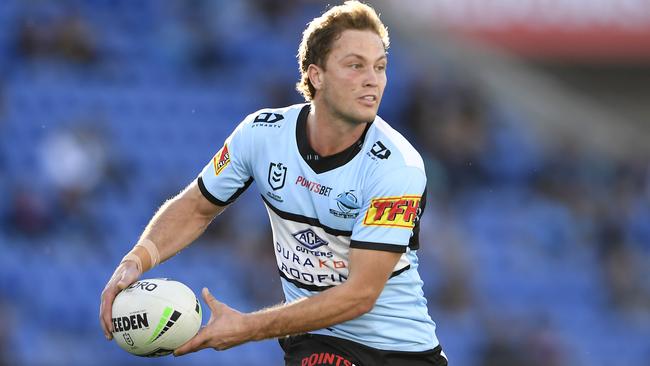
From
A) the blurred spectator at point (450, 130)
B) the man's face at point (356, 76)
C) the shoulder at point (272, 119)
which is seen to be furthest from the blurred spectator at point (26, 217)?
the man's face at point (356, 76)

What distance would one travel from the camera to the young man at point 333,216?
5.77m

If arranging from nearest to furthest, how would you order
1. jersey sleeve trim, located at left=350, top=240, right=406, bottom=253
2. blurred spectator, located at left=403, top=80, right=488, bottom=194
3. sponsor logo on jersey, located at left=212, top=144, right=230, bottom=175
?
jersey sleeve trim, located at left=350, top=240, right=406, bottom=253 < sponsor logo on jersey, located at left=212, top=144, right=230, bottom=175 < blurred spectator, located at left=403, top=80, right=488, bottom=194

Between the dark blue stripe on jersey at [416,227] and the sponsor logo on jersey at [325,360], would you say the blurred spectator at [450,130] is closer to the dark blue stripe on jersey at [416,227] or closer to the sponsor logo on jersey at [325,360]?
the dark blue stripe on jersey at [416,227]

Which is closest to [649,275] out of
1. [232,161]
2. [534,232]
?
[534,232]

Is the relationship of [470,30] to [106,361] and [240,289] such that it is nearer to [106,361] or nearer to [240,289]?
[240,289]

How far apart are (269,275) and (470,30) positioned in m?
7.15

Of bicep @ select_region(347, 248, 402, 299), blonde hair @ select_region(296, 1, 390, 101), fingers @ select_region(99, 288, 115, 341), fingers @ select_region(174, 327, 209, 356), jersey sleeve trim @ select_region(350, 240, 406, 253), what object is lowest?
fingers @ select_region(174, 327, 209, 356)

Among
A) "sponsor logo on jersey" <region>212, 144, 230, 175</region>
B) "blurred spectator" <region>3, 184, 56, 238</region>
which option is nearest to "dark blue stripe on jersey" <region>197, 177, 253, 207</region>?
"sponsor logo on jersey" <region>212, 144, 230, 175</region>

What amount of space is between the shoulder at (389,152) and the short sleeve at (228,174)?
741 millimetres

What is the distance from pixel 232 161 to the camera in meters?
6.46

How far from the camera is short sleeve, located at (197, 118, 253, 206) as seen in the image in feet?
21.1

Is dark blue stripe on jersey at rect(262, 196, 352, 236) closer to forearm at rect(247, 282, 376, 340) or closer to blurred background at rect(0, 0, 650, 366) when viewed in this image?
forearm at rect(247, 282, 376, 340)

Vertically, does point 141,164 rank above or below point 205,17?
below

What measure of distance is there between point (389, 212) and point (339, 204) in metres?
0.27
